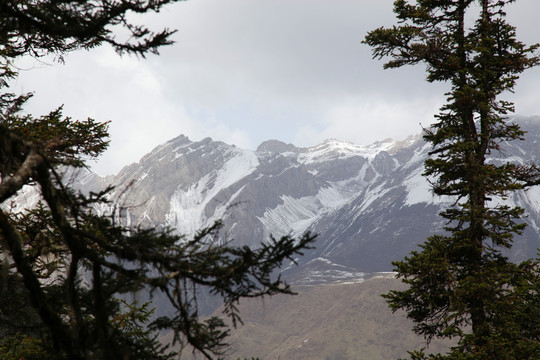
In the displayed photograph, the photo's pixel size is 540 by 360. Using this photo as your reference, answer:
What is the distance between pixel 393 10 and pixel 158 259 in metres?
11.3

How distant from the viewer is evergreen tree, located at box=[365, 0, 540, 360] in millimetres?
10453

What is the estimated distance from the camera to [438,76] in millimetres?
12594

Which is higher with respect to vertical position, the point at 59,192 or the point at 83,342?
the point at 59,192

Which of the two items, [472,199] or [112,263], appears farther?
[472,199]

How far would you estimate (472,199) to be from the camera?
11.2 meters

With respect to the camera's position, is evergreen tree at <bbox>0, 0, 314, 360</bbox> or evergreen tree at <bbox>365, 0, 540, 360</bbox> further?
evergreen tree at <bbox>365, 0, 540, 360</bbox>

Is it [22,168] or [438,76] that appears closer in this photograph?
[22,168]

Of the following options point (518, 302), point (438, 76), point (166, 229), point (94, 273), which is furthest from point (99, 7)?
point (518, 302)

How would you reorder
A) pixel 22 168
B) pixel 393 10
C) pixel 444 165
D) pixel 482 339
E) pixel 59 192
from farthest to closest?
pixel 393 10 < pixel 444 165 < pixel 482 339 < pixel 59 192 < pixel 22 168

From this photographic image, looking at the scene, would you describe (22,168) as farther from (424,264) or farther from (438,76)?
(438,76)

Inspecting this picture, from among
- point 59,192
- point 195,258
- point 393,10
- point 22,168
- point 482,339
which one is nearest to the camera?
point 22,168

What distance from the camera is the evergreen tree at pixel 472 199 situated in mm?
10453

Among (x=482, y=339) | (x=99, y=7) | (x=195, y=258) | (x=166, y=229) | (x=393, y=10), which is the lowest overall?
(x=482, y=339)

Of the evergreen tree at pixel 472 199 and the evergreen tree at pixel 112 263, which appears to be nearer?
the evergreen tree at pixel 112 263
